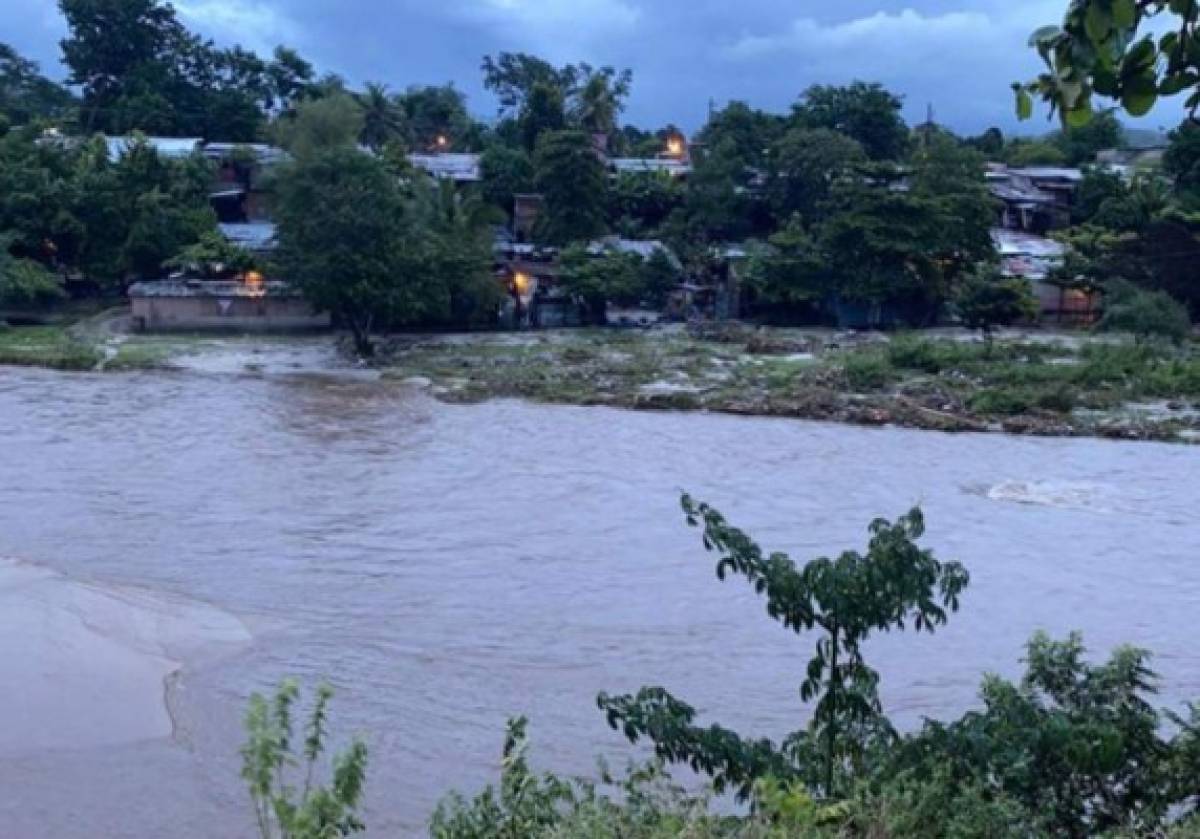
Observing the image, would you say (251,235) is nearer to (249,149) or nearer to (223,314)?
(223,314)

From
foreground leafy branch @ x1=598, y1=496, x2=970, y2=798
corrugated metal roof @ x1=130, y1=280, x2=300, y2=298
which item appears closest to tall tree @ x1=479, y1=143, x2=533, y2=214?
corrugated metal roof @ x1=130, y1=280, x2=300, y2=298

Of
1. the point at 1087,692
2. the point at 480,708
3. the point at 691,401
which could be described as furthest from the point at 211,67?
the point at 1087,692

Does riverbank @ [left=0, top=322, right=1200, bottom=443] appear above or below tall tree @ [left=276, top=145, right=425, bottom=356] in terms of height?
below

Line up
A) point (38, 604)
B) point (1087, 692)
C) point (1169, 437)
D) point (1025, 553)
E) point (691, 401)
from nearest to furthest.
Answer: point (1087, 692), point (38, 604), point (1025, 553), point (1169, 437), point (691, 401)

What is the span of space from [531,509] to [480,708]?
6130mm

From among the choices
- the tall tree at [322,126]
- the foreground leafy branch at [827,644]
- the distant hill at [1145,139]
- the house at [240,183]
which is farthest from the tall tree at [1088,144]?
the foreground leafy branch at [827,644]

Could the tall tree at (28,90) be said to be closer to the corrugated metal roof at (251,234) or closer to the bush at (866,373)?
the corrugated metal roof at (251,234)

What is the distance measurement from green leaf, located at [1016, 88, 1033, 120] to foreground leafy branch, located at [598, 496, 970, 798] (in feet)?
6.21

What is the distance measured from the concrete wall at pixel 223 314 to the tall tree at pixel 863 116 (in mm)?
17767

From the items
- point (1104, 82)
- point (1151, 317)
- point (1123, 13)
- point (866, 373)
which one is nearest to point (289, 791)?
point (1104, 82)

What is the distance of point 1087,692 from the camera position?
3.95m

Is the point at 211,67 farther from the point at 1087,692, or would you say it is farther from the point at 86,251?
the point at 1087,692

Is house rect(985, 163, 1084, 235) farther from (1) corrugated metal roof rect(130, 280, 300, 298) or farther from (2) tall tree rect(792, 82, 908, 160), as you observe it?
(1) corrugated metal roof rect(130, 280, 300, 298)

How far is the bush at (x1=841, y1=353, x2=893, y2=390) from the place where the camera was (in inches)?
923
